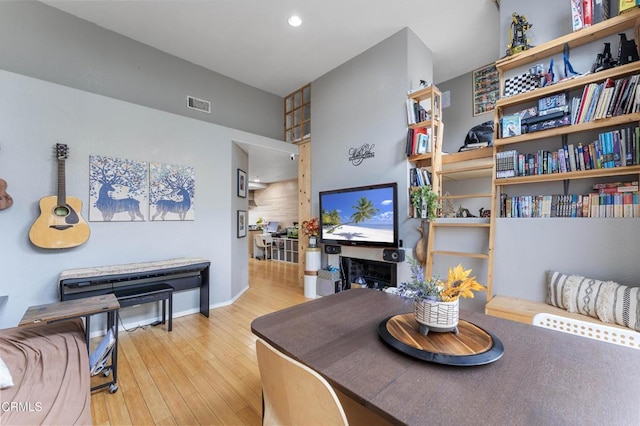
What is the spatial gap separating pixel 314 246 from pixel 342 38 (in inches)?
125

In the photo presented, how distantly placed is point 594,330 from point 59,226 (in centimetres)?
431

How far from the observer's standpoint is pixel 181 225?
3.59 metres

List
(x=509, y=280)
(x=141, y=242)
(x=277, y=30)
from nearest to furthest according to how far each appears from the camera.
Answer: (x=509, y=280)
(x=141, y=242)
(x=277, y=30)

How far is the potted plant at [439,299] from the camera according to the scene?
1.08 metres

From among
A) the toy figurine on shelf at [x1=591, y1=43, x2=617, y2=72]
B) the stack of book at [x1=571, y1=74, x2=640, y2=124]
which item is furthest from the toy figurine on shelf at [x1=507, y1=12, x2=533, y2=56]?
the stack of book at [x1=571, y1=74, x2=640, y2=124]

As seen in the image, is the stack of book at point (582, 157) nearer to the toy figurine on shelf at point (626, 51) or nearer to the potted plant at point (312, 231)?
the toy figurine on shelf at point (626, 51)

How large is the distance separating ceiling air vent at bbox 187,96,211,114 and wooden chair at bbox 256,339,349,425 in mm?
4430

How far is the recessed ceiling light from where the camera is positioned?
10.9 ft

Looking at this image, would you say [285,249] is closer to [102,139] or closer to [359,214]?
[359,214]

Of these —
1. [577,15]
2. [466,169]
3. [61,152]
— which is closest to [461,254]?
[466,169]

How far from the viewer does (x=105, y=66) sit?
138 inches

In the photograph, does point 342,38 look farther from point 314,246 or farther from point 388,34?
point 314,246

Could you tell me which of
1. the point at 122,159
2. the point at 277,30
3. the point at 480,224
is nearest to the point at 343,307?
the point at 480,224

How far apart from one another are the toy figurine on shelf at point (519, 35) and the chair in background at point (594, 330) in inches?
105
